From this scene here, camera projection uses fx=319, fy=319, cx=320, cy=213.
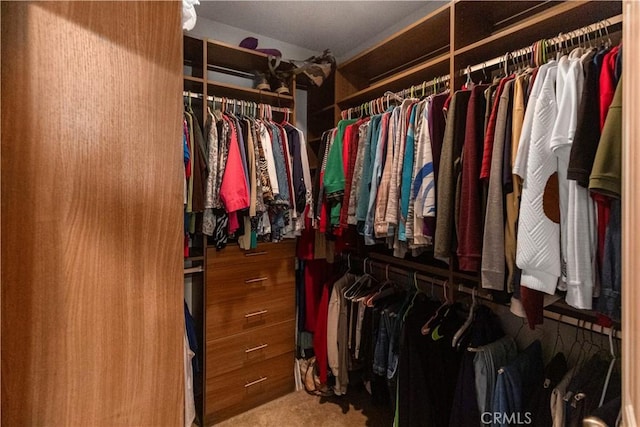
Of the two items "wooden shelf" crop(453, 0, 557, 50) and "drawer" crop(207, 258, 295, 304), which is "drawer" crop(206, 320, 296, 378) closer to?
"drawer" crop(207, 258, 295, 304)

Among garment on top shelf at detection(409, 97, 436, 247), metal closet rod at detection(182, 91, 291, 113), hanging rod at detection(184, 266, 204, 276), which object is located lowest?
hanging rod at detection(184, 266, 204, 276)

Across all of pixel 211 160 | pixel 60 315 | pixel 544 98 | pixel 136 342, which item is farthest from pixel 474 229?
pixel 211 160

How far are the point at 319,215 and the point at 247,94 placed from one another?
0.96 metres

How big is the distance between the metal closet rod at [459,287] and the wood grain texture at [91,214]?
1.30m

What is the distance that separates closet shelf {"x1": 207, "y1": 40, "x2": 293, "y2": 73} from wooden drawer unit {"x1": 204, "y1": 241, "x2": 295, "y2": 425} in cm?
120

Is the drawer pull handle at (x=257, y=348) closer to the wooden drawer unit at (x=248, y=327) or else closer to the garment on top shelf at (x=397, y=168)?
the wooden drawer unit at (x=248, y=327)

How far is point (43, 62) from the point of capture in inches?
22.2

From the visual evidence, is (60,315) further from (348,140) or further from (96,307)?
(348,140)

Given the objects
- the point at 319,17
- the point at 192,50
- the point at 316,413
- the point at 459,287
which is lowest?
the point at 316,413

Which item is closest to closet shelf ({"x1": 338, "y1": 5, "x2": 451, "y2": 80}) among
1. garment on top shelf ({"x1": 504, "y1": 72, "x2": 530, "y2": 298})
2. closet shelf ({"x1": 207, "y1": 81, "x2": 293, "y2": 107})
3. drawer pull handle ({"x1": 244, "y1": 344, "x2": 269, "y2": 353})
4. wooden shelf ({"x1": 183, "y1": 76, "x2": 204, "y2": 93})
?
closet shelf ({"x1": 207, "y1": 81, "x2": 293, "y2": 107})

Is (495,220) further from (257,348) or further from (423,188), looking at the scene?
(257,348)

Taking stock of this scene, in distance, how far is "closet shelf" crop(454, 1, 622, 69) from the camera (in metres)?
1.14

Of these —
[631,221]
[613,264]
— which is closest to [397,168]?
[613,264]

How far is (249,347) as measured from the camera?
6.67ft
